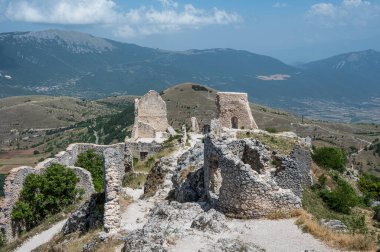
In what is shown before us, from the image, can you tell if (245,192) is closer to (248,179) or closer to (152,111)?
(248,179)

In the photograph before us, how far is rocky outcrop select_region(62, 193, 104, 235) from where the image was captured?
2033 centimetres

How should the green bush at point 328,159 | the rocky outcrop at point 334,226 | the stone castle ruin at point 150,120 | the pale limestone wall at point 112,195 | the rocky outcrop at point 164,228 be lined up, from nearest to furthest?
the rocky outcrop at point 164,228 → the rocky outcrop at point 334,226 → the pale limestone wall at point 112,195 → the stone castle ruin at point 150,120 → the green bush at point 328,159

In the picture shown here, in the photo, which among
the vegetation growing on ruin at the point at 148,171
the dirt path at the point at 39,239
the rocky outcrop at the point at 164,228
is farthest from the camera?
the vegetation growing on ruin at the point at 148,171

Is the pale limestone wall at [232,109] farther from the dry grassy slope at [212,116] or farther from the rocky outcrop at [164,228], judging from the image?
the dry grassy slope at [212,116]

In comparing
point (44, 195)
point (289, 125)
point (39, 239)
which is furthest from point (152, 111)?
point (289, 125)

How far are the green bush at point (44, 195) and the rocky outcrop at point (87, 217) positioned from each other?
7.47 m

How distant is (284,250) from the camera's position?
42.9 ft

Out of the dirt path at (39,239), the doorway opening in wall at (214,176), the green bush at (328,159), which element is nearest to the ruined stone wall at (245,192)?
the doorway opening in wall at (214,176)

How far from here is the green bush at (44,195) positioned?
2864 centimetres

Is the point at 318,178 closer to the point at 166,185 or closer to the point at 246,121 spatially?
the point at 246,121

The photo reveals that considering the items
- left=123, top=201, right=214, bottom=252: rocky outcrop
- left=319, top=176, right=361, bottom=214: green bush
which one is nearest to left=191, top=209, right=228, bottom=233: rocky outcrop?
left=123, top=201, right=214, bottom=252: rocky outcrop

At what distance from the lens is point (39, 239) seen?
976 inches

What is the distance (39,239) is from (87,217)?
5376mm

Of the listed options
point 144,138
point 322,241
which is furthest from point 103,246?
point 144,138
